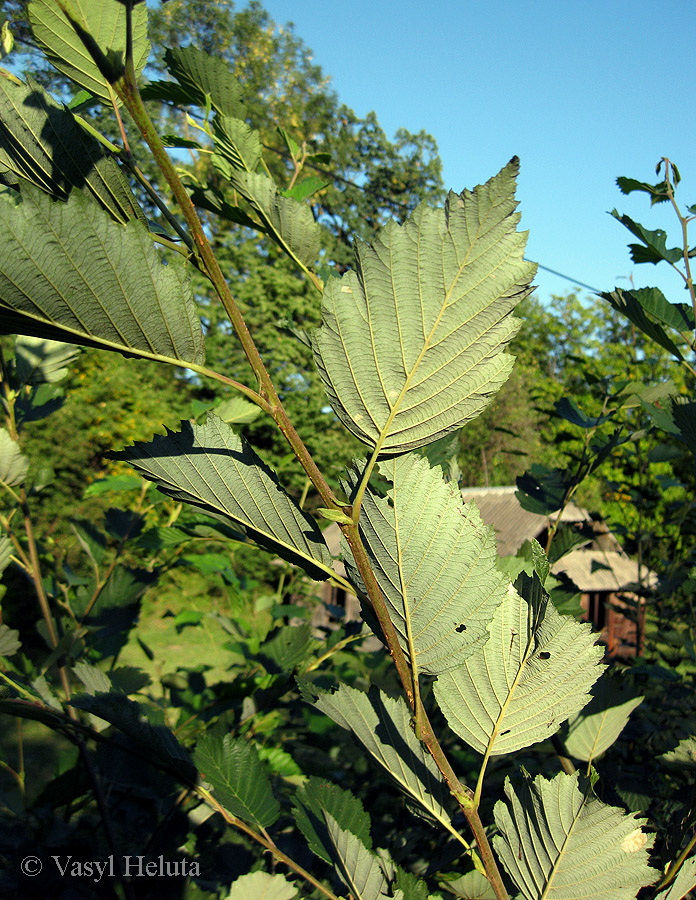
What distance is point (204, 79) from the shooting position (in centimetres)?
92

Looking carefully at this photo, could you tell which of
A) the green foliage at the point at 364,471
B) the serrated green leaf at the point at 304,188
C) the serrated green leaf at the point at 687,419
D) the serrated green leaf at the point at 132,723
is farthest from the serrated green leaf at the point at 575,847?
the serrated green leaf at the point at 304,188

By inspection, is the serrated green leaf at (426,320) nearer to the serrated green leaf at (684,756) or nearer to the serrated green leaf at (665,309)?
the serrated green leaf at (684,756)

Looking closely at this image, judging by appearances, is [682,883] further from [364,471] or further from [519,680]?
[364,471]

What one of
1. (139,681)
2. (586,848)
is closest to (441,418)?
(586,848)

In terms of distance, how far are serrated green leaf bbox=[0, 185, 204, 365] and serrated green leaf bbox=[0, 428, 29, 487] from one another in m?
1.03

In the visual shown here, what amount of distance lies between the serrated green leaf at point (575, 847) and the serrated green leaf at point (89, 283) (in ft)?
1.89

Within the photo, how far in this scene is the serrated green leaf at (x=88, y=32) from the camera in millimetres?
543

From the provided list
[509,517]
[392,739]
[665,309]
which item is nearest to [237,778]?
[392,739]

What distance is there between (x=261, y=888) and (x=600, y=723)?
549 mm

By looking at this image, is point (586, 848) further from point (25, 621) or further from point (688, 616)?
point (25, 621)

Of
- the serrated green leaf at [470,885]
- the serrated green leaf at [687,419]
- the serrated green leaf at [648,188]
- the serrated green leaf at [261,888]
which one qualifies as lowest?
the serrated green leaf at [470,885]

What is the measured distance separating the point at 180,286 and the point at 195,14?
98.5ft

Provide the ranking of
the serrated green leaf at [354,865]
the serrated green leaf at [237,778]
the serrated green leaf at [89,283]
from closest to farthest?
the serrated green leaf at [89,283], the serrated green leaf at [354,865], the serrated green leaf at [237,778]

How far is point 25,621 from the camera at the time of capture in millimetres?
9984
